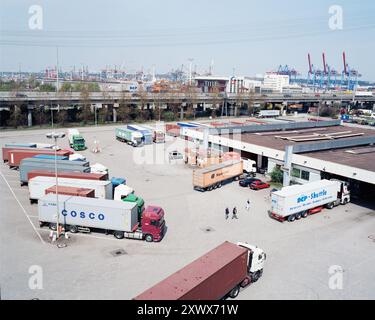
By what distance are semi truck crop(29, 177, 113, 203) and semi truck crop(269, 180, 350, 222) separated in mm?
10405

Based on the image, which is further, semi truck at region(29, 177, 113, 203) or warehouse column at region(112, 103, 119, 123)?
warehouse column at region(112, 103, 119, 123)

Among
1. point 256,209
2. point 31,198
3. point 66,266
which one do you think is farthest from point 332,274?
point 31,198

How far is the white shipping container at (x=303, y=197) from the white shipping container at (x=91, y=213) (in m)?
8.55

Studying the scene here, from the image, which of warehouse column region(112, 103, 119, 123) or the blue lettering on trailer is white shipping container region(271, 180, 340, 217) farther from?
warehouse column region(112, 103, 119, 123)

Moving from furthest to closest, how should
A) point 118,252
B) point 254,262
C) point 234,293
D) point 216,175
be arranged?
point 216,175
point 118,252
point 254,262
point 234,293

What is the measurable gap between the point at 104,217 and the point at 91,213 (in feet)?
2.49

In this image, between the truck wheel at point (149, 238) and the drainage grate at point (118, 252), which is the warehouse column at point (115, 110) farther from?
the drainage grate at point (118, 252)

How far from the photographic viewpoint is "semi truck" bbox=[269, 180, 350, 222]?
2181 cm

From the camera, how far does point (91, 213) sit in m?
19.3

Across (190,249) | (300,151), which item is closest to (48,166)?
(190,249)

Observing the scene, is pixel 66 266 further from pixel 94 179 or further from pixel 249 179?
pixel 249 179
